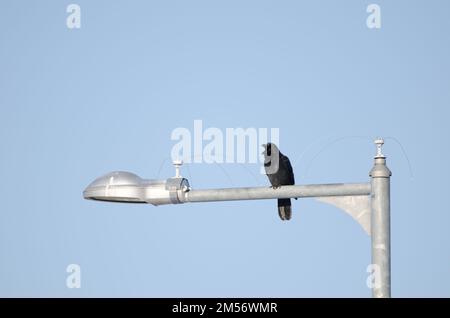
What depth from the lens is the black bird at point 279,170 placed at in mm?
10727

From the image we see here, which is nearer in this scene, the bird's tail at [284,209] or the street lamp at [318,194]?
the street lamp at [318,194]

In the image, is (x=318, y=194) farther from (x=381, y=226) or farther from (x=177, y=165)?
(x=177, y=165)

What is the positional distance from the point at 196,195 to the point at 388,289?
2.02 metres

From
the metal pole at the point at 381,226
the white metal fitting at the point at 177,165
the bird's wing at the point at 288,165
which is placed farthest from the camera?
the bird's wing at the point at 288,165

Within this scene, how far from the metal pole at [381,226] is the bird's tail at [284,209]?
199 inches

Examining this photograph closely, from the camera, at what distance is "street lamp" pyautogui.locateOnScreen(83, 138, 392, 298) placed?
607 centimetres

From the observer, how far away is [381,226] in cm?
611

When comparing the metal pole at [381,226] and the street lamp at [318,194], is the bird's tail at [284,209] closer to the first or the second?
A: the street lamp at [318,194]

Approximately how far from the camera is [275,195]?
6.69 meters

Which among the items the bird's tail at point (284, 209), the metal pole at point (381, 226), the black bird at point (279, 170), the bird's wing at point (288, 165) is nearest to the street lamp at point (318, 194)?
the metal pole at point (381, 226)

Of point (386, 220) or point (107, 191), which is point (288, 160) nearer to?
point (107, 191)
